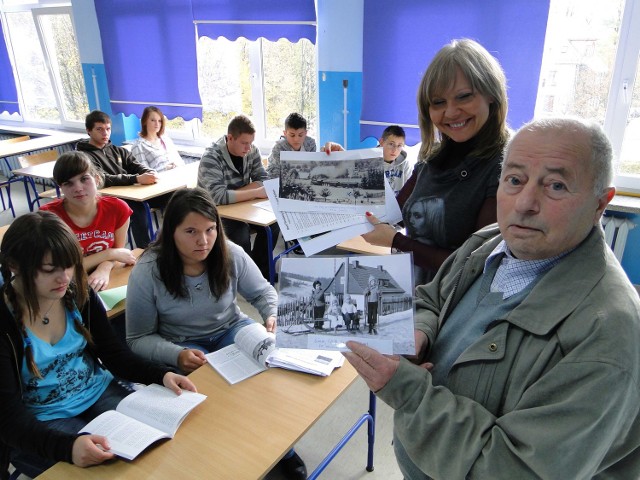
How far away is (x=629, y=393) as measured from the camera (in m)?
0.70

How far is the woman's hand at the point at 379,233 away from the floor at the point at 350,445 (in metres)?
1.22

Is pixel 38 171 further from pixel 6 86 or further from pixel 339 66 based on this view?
pixel 6 86

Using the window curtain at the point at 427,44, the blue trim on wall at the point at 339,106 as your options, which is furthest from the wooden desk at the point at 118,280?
the blue trim on wall at the point at 339,106

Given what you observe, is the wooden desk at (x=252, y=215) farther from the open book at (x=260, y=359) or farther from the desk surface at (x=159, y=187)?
the open book at (x=260, y=359)

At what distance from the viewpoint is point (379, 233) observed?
1.34 m

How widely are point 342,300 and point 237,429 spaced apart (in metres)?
0.58

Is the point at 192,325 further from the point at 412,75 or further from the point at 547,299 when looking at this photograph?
the point at 412,75

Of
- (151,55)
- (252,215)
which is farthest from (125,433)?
(151,55)

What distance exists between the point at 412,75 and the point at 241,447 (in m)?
3.72

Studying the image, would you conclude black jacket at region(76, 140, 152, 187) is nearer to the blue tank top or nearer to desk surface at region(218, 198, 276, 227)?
desk surface at region(218, 198, 276, 227)

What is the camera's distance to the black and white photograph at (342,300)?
100 centimetres

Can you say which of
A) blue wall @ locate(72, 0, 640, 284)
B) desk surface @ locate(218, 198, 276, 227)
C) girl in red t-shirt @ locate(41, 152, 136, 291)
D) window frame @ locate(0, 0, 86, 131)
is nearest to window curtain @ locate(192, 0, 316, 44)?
blue wall @ locate(72, 0, 640, 284)

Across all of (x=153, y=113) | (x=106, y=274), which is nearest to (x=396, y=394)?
(x=106, y=274)

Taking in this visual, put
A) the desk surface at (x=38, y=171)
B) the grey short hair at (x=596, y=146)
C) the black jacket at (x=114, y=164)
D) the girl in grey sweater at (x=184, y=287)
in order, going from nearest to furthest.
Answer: the grey short hair at (x=596, y=146) → the girl in grey sweater at (x=184, y=287) → the black jacket at (x=114, y=164) → the desk surface at (x=38, y=171)
